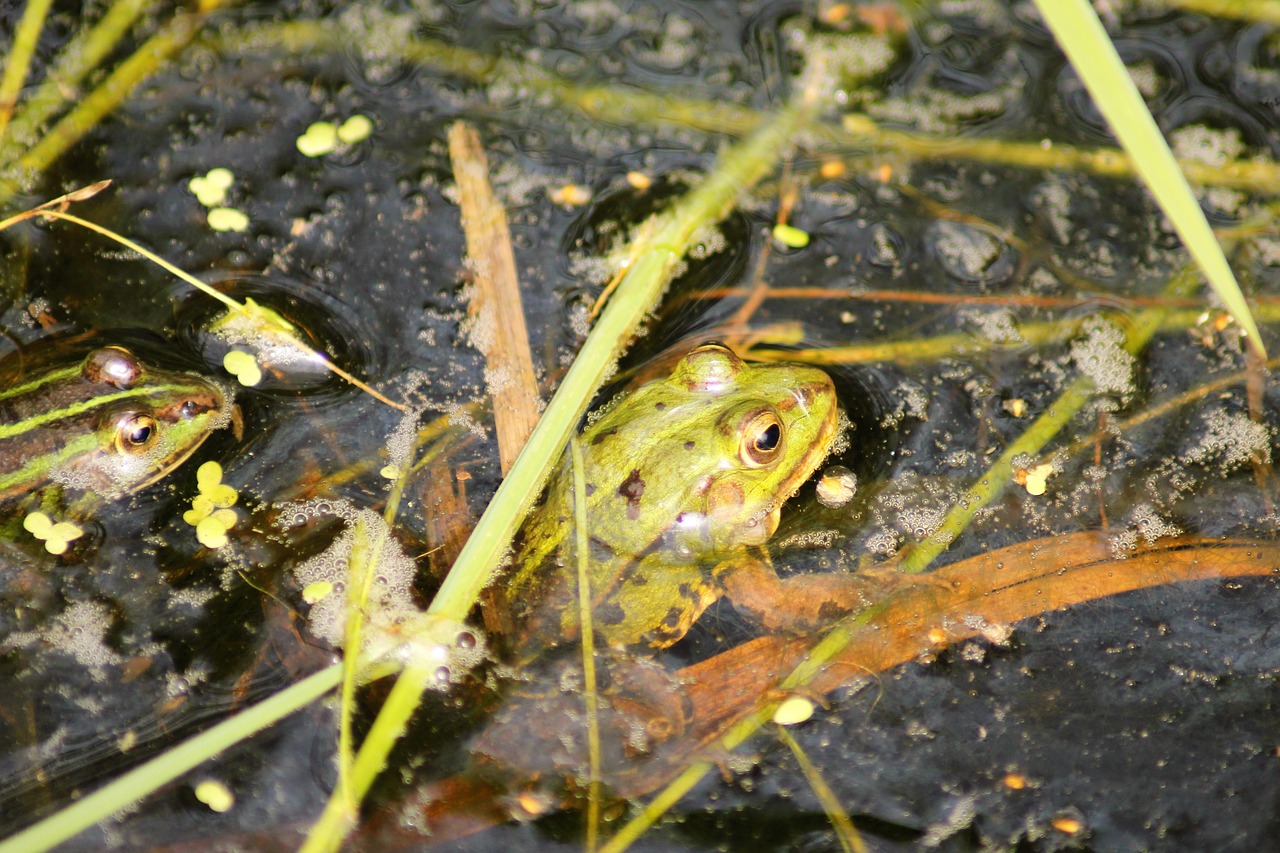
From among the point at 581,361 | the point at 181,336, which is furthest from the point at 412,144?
the point at 581,361

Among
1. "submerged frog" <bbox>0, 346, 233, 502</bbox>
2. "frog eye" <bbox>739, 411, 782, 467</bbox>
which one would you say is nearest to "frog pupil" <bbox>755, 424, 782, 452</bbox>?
"frog eye" <bbox>739, 411, 782, 467</bbox>

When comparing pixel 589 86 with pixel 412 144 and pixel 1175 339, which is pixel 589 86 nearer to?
pixel 412 144

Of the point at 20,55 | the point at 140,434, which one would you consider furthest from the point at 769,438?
the point at 20,55

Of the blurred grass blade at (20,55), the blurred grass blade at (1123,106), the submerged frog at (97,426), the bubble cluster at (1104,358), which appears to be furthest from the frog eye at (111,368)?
the bubble cluster at (1104,358)

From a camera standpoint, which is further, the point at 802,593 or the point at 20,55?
the point at 20,55

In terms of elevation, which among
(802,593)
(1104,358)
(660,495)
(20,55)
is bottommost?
(1104,358)

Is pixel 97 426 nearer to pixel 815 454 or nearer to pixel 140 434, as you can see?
pixel 140 434

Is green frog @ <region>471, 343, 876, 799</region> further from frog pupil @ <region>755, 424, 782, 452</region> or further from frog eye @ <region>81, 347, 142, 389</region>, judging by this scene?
frog eye @ <region>81, 347, 142, 389</region>
